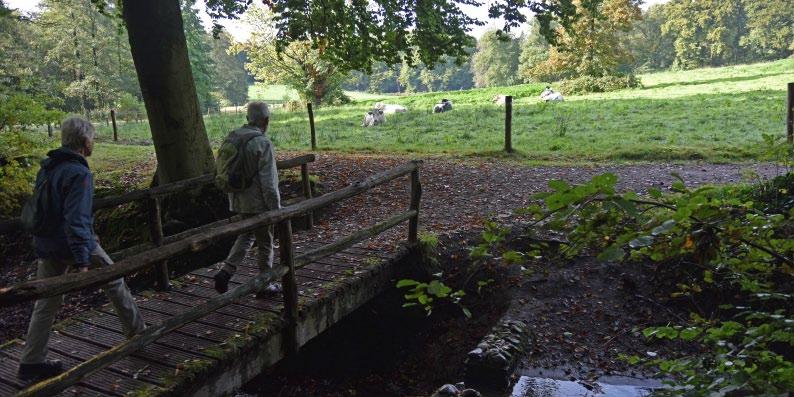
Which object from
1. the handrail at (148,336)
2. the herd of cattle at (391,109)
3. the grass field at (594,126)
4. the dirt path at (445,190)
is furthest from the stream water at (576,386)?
the herd of cattle at (391,109)

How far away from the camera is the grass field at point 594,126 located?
564 inches

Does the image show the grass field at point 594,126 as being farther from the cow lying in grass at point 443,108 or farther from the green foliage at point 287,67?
the green foliage at point 287,67

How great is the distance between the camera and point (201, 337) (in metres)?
4.40

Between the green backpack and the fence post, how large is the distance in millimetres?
636

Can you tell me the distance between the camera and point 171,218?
830 cm

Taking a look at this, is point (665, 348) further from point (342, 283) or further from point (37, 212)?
point (37, 212)

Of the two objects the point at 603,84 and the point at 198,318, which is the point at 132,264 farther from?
the point at 603,84

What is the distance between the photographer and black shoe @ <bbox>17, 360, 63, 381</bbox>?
147 inches

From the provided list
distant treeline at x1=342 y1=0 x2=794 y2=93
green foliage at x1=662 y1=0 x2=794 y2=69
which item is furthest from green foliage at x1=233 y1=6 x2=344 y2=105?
green foliage at x1=662 y1=0 x2=794 y2=69

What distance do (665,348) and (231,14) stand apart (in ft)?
34.3

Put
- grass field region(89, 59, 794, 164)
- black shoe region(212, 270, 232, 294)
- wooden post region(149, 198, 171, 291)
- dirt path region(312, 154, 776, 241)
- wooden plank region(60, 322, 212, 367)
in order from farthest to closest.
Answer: grass field region(89, 59, 794, 164) < dirt path region(312, 154, 776, 241) < wooden post region(149, 198, 171, 291) < black shoe region(212, 270, 232, 294) < wooden plank region(60, 322, 212, 367)

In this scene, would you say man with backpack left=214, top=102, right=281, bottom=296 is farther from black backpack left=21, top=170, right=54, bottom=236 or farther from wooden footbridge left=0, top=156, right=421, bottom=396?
black backpack left=21, top=170, right=54, bottom=236

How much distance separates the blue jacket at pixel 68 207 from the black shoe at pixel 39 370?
0.86 m

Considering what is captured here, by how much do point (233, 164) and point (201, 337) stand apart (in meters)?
1.57
